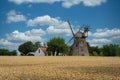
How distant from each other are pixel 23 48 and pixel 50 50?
142 ft

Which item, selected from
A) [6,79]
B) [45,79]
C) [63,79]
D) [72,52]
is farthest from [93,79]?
[72,52]

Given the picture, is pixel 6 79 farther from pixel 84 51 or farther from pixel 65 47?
pixel 65 47

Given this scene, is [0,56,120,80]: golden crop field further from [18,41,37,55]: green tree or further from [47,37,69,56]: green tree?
[18,41,37,55]: green tree

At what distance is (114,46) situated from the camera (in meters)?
119

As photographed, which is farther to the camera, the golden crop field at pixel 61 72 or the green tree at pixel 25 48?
the green tree at pixel 25 48

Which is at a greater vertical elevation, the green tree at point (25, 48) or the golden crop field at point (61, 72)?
the green tree at point (25, 48)

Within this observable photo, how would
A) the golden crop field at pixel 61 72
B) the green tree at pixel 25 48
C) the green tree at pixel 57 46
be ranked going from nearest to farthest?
the golden crop field at pixel 61 72 → the green tree at pixel 57 46 → the green tree at pixel 25 48

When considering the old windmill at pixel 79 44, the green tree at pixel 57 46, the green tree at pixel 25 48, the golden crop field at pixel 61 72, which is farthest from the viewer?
the green tree at pixel 25 48

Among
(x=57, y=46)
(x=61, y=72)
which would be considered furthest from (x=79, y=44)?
(x=61, y=72)

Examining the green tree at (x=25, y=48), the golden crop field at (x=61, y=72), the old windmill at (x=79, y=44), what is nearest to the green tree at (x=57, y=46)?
the old windmill at (x=79, y=44)

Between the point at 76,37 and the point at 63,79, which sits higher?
the point at 76,37

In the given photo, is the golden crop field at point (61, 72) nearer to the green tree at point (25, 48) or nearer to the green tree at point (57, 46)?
the green tree at point (57, 46)

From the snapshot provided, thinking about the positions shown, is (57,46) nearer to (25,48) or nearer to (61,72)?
(25,48)

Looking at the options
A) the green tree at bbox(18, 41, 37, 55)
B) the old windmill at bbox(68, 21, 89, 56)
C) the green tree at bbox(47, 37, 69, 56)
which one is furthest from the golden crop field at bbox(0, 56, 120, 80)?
the green tree at bbox(18, 41, 37, 55)
